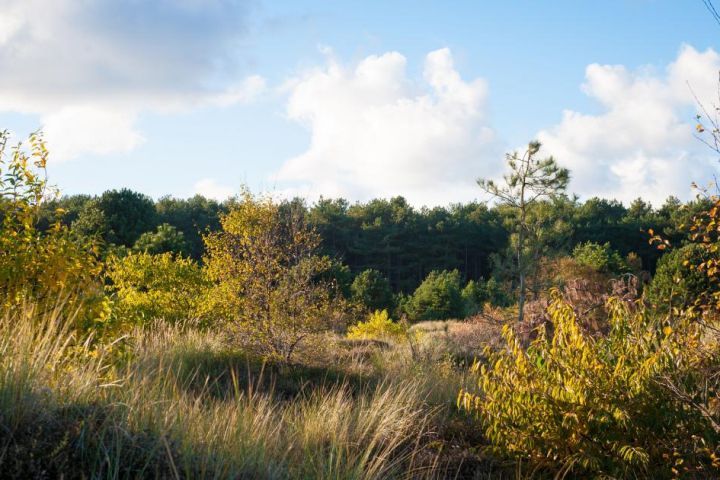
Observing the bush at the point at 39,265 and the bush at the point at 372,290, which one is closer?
the bush at the point at 39,265

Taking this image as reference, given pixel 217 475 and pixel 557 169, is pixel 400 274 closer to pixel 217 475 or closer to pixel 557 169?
pixel 557 169

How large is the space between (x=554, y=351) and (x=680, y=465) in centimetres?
157

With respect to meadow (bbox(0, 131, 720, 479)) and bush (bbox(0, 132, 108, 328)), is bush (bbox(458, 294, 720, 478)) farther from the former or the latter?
bush (bbox(0, 132, 108, 328))

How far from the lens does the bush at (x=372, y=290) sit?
28.7 m

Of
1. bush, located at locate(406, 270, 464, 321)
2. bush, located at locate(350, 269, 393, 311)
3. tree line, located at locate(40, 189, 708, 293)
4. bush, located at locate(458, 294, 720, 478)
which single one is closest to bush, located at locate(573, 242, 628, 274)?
bush, located at locate(406, 270, 464, 321)

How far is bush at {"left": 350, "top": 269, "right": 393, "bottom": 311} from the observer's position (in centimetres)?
2872

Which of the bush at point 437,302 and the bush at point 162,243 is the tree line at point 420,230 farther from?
the bush at point 162,243

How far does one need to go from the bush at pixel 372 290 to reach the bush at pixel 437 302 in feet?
4.15

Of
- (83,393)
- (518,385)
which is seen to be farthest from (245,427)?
(518,385)

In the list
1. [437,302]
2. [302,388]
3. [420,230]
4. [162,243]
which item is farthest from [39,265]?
[420,230]

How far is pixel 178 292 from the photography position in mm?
14664

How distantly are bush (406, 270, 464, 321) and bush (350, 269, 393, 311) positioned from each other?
1.26 metres

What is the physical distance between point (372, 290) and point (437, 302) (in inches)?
117

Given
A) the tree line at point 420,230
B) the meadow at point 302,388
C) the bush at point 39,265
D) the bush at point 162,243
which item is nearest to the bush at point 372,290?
the bush at point 162,243
